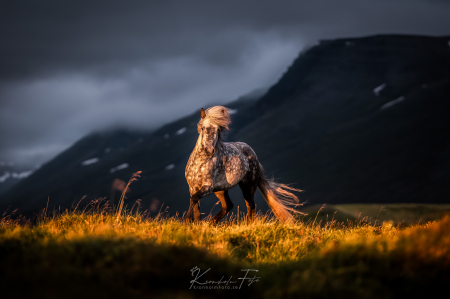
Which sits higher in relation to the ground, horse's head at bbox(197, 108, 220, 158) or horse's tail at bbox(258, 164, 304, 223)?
horse's head at bbox(197, 108, 220, 158)

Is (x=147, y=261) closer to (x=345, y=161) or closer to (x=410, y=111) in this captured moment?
(x=345, y=161)

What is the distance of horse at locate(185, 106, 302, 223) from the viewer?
6692 mm

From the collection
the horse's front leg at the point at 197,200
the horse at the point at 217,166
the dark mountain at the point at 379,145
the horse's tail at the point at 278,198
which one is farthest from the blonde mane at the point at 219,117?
the dark mountain at the point at 379,145

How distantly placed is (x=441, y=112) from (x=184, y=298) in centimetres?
15308

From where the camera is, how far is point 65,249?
347 centimetres

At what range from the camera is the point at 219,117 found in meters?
7.01

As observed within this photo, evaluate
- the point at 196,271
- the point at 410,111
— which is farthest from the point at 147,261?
the point at 410,111

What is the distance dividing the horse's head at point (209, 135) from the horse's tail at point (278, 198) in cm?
234

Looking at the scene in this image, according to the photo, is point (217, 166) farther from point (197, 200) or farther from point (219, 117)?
point (219, 117)

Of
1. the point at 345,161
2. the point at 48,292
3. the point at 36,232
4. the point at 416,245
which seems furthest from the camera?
the point at 345,161
